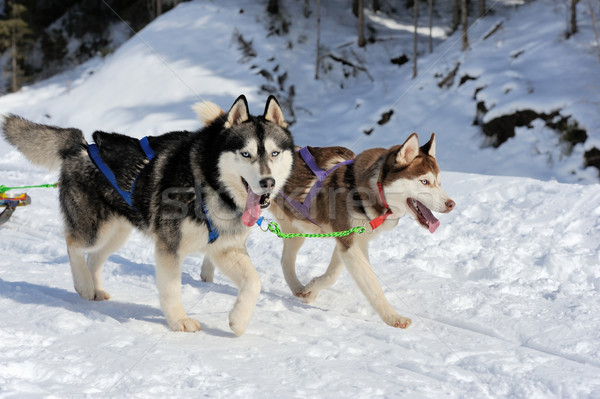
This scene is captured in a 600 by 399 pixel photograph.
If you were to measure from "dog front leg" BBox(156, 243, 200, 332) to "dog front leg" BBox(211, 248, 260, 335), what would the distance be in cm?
27

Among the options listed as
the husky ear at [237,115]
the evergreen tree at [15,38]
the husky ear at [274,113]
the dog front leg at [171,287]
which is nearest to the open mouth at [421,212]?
the husky ear at [274,113]

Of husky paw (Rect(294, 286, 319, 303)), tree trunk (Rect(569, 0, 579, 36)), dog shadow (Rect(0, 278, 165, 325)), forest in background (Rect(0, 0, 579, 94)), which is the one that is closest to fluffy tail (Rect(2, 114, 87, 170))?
dog shadow (Rect(0, 278, 165, 325))

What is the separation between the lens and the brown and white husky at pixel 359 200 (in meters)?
3.84

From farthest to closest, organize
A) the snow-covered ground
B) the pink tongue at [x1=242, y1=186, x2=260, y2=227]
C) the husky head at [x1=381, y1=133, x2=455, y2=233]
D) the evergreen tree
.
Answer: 1. the evergreen tree
2. the husky head at [x1=381, y1=133, x2=455, y2=233]
3. the pink tongue at [x1=242, y1=186, x2=260, y2=227]
4. the snow-covered ground

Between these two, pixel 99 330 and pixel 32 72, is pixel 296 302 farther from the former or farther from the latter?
pixel 32 72

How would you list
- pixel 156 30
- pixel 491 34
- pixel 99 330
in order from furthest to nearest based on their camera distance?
pixel 156 30 → pixel 491 34 → pixel 99 330

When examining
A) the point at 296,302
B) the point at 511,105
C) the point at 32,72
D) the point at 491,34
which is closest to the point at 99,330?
the point at 296,302

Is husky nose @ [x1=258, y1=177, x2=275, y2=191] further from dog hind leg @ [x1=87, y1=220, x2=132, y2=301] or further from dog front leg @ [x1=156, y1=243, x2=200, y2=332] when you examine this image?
dog hind leg @ [x1=87, y1=220, x2=132, y2=301]

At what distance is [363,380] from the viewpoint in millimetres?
2797

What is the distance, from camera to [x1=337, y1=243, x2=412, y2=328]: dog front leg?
3.78m

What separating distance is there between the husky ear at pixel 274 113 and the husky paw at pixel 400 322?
61.2 inches

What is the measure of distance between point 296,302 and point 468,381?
5.80 feet

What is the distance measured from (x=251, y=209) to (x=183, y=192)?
0.46 metres

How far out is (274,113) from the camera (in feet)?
11.9
